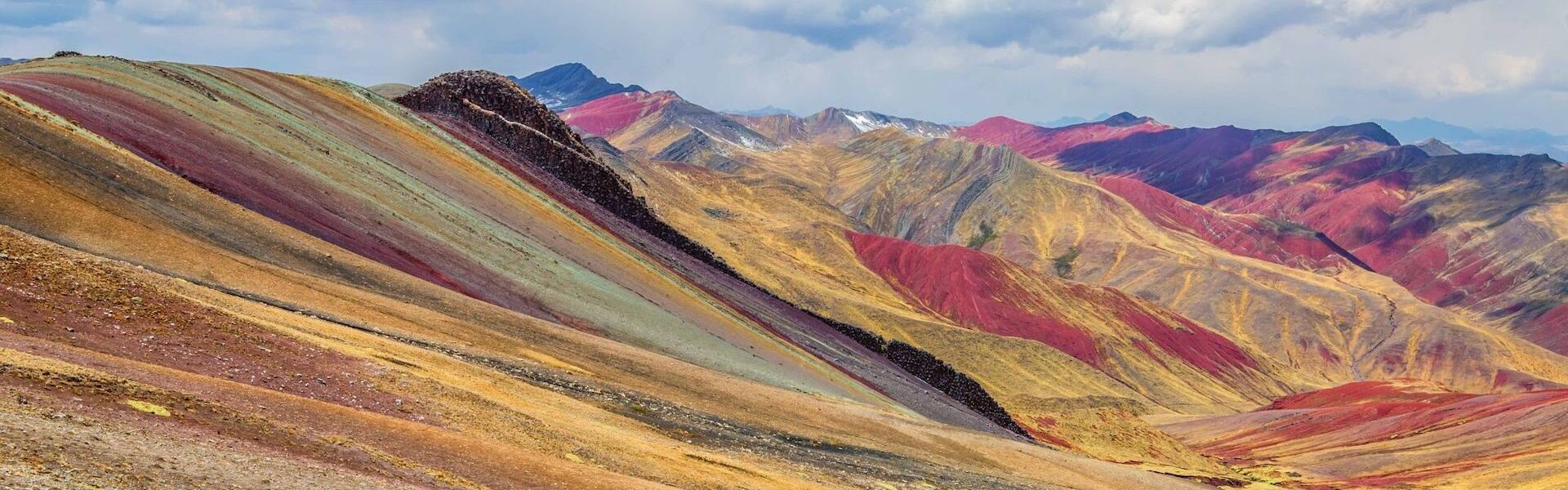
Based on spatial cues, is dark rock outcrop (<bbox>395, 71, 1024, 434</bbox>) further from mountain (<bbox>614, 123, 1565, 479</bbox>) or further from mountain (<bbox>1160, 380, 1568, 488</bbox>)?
mountain (<bbox>1160, 380, 1568, 488</bbox>)

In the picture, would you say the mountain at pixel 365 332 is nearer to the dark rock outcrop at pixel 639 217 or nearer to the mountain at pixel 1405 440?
the dark rock outcrop at pixel 639 217

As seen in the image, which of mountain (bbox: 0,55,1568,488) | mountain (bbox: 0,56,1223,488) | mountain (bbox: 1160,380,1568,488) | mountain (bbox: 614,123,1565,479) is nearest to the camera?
mountain (bbox: 0,56,1223,488)

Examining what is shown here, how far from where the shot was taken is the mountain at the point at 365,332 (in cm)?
2183

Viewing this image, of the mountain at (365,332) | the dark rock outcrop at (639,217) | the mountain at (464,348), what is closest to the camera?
the mountain at (365,332)

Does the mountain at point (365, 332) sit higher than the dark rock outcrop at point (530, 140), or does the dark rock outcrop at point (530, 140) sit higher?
the dark rock outcrop at point (530, 140)

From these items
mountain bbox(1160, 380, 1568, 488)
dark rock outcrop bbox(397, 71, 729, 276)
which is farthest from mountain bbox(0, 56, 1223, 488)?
mountain bbox(1160, 380, 1568, 488)

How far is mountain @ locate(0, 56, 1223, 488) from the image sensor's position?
71.6ft

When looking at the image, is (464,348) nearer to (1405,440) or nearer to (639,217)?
(639,217)

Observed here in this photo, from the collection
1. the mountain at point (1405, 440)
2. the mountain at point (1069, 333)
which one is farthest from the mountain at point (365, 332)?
the mountain at point (1069, 333)

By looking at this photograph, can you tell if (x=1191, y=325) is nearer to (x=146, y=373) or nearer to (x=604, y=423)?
(x=604, y=423)

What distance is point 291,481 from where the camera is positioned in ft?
61.9

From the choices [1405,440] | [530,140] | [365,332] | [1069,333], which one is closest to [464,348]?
[365,332]

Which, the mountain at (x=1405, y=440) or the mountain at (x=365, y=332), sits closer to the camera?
the mountain at (x=365, y=332)

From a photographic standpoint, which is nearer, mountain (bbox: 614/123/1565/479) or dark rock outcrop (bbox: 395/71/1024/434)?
dark rock outcrop (bbox: 395/71/1024/434)
